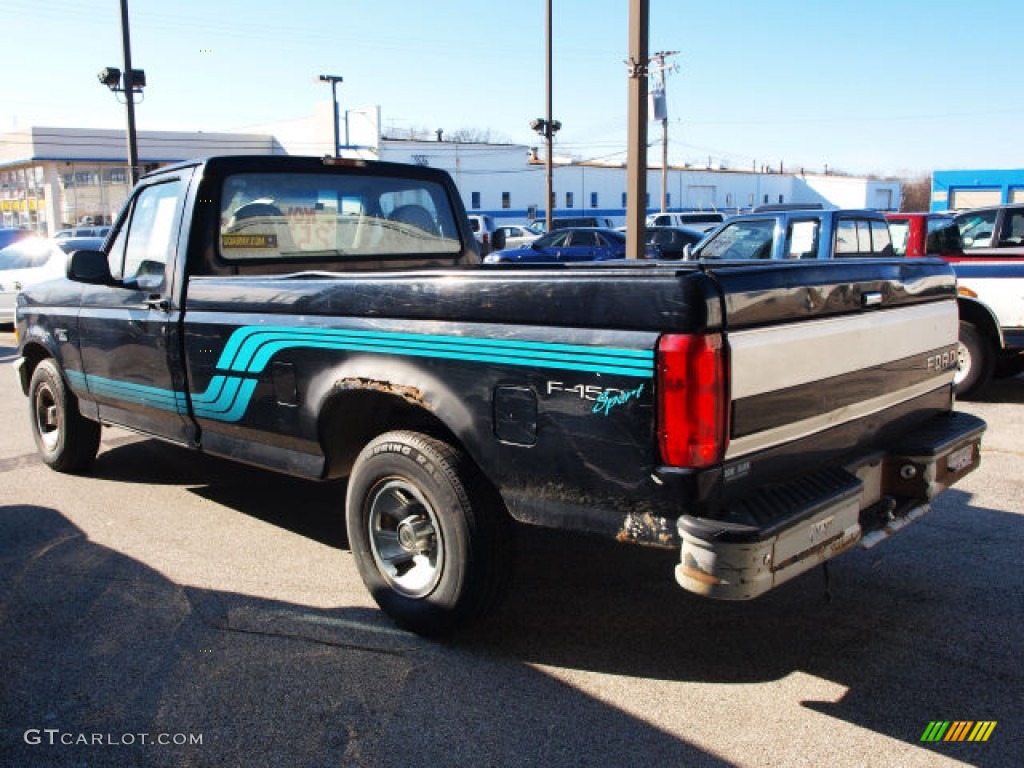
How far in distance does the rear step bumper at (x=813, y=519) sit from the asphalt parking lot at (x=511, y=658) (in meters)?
0.56

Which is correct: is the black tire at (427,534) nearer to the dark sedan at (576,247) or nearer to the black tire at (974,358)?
the black tire at (974,358)

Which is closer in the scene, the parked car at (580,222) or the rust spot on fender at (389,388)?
the rust spot on fender at (389,388)

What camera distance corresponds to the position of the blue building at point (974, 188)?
29.1 meters

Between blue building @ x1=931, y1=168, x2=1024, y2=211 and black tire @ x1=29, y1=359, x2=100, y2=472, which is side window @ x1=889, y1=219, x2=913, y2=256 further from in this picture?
blue building @ x1=931, y1=168, x2=1024, y2=211

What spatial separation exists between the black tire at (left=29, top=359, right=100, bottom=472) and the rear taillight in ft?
15.4

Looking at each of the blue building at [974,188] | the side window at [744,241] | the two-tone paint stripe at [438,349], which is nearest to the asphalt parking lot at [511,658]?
the two-tone paint stripe at [438,349]

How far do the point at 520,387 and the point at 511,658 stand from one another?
3.79ft

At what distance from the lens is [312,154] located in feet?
135

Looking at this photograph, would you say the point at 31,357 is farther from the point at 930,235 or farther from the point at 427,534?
the point at 930,235

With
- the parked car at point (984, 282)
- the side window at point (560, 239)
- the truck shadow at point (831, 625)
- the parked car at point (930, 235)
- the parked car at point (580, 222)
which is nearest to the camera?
the truck shadow at point (831, 625)

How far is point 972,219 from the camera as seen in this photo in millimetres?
8727

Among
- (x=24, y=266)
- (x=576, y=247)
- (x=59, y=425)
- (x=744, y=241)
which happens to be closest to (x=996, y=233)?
(x=744, y=241)

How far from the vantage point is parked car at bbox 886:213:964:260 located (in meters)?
8.57

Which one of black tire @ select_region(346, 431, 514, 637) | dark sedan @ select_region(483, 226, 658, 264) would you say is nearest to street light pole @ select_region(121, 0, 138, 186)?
dark sedan @ select_region(483, 226, 658, 264)
